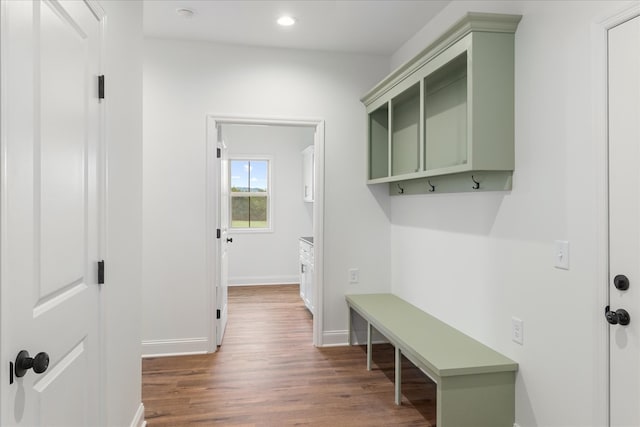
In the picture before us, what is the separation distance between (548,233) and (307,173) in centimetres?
483

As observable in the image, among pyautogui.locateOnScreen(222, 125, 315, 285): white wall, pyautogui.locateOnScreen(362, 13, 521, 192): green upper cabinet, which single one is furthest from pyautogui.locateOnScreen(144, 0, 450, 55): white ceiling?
pyautogui.locateOnScreen(222, 125, 315, 285): white wall

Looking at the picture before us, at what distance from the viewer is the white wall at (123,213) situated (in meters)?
1.77

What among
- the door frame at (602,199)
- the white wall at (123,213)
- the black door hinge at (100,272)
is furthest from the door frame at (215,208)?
the door frame at (602,199)

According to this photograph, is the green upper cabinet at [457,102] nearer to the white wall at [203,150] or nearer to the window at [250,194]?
the white wall at [203,150]

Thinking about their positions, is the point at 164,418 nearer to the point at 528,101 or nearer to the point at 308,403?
the point at 308,403

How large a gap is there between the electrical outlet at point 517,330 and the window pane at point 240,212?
17.3 ft

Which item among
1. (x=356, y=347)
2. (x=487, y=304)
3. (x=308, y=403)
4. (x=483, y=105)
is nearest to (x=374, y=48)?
(x=483, y=105)

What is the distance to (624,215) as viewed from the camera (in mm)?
1627

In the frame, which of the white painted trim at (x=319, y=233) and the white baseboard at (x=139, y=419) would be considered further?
the white painted trim at (x=319, y=233)

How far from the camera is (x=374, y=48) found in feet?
12.5

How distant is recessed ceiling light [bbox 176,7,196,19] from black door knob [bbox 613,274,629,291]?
10.1ft

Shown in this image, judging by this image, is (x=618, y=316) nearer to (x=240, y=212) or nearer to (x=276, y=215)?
(x=276, y=215)

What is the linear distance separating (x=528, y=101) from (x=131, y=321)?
2331 mm

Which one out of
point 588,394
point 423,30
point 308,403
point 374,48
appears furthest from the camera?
point 374,48
